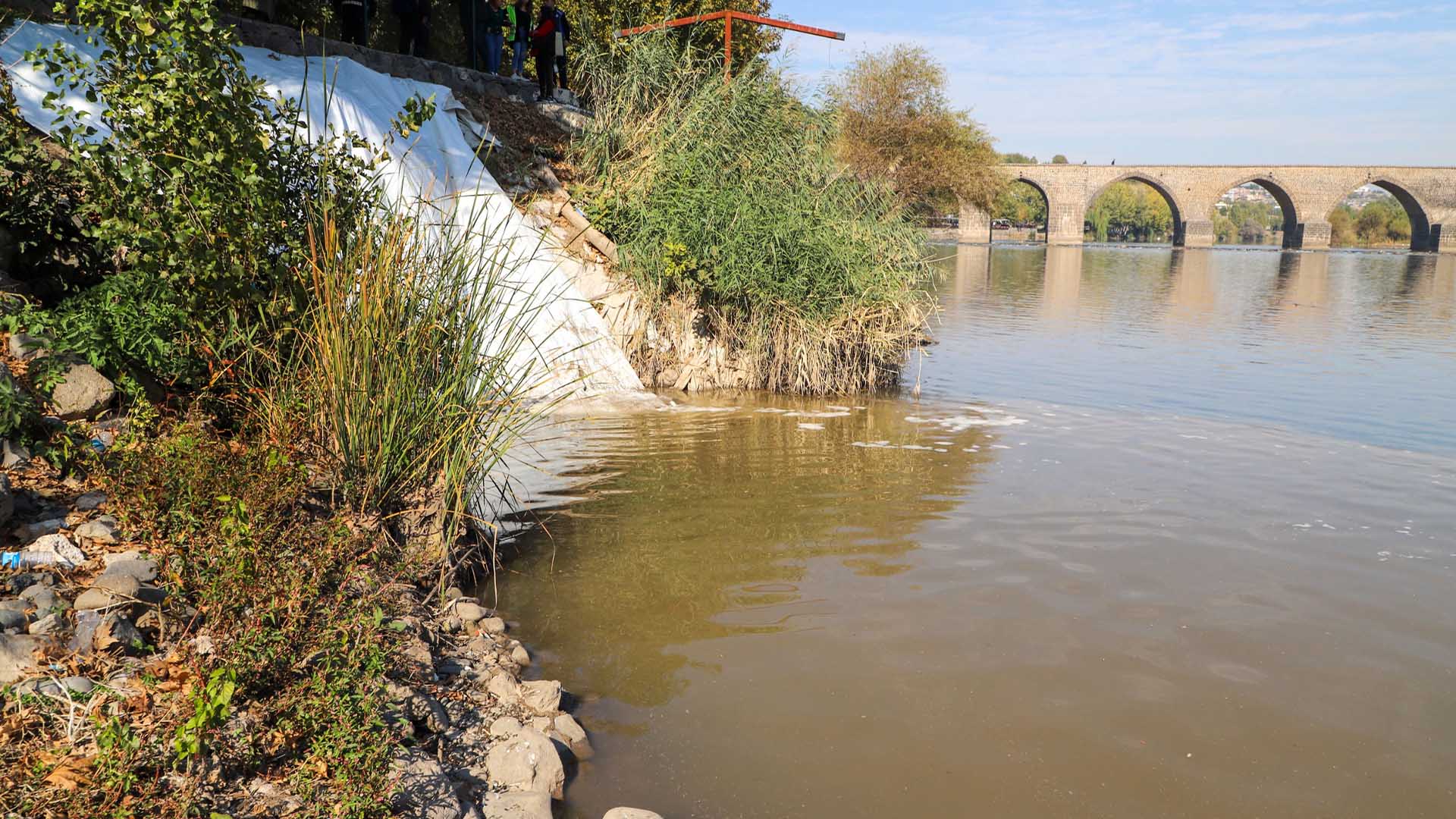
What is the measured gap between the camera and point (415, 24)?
35.6ft

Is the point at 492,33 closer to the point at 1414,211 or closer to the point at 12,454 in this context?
the point at 12,454

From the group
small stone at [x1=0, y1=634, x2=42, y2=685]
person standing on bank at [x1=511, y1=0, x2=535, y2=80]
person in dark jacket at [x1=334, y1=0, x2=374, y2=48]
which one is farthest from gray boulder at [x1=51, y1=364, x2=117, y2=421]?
person standing on bank at [x1=511, y1=0, x2=535, y2=80]

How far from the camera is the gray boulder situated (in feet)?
11.4

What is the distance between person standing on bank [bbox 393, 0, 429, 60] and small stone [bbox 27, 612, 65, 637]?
9.65 metres

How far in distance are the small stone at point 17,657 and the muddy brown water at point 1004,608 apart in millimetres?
1500

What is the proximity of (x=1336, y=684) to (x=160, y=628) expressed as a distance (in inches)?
155

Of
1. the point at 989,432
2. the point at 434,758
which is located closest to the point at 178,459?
the point at 434,758

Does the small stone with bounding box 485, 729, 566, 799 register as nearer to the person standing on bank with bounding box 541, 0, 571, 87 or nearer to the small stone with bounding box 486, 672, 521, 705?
the small stone with bounding box 486, 672, 521, 705

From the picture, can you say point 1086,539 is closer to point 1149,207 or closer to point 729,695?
point 729,695

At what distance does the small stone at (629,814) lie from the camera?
258 centimetres

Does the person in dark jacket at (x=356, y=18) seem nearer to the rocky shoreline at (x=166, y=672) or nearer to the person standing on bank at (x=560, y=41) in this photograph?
the person standing on bank at (x=560, y=41)

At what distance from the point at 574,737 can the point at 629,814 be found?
505 millimetres

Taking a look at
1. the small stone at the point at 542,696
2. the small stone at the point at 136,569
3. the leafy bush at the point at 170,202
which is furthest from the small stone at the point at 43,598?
the small stone at the point at 542,696

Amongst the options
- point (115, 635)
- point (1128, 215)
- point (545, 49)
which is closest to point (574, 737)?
point (115, 635)
